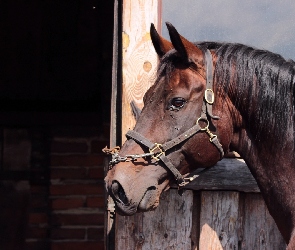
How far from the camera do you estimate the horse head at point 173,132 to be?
2143 mm

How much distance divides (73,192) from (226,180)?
72.4 inches

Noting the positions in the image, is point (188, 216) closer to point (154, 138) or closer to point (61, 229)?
point (154, 138)

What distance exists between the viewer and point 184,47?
2.15m

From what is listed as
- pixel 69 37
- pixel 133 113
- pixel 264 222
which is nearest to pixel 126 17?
pixel 133 113

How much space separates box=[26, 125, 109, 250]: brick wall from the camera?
4.18 metres

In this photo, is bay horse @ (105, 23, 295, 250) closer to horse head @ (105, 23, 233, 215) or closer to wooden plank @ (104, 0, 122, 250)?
horse head @ (105, 23, 233, 215)

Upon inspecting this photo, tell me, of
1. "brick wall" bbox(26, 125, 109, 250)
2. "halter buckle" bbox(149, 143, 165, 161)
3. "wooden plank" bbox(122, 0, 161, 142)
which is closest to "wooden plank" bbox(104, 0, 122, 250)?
"wooden plank" bbox(122, 0, 161, 142)

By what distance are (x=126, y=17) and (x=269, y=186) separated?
3.31 feet

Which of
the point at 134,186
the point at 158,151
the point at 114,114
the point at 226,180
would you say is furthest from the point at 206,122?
the point at 114,114

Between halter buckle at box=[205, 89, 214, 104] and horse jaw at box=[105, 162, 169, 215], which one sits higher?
halter buckle at box=[205, 89, 214, 104]

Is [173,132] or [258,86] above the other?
[258,86]

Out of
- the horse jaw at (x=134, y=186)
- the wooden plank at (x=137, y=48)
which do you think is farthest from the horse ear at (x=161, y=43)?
the horse jaw at (x=134, y=186)

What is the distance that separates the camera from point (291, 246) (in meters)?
2.13

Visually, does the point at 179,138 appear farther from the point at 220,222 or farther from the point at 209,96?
the point at 220,222
